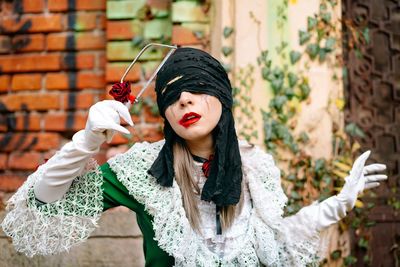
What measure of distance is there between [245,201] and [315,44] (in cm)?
145

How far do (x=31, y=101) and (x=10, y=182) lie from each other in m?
0.45

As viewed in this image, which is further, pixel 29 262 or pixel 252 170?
pixel 29 262

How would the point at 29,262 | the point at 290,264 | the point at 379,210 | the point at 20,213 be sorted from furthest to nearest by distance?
the point at 379,210
the point at 29,262
the point at 290,264
the point at 20,213

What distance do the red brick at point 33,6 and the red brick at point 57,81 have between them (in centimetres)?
37

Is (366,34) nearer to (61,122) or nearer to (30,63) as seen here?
(61,122)

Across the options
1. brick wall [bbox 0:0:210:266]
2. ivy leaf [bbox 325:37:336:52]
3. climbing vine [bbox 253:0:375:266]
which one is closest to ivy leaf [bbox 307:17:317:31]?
climbing vine [bbox 253:0:375:266]

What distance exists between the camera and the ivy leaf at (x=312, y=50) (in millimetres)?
3539

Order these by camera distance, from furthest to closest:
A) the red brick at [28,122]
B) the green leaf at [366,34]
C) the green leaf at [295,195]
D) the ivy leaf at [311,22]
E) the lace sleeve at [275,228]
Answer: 1. the green leaf at [366,34]
2. the red brick at [28,122]
3. the ivy leaf at [311,22]
4. the green leaf at [295,195]
5. the lace sleeve at [275,228]

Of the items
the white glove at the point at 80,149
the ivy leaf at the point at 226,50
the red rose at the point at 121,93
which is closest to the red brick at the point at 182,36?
the ivy leaf at the point at 226,50

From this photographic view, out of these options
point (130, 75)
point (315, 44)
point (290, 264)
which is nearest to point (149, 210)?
point (290, 264)

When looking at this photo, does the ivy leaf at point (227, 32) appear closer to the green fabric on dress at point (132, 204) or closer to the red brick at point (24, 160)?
the red brick at point (24, 160)

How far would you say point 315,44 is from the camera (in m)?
3.55

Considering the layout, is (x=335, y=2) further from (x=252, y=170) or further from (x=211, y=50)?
(x=252, y=170)

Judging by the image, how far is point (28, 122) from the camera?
3650 millimetres
